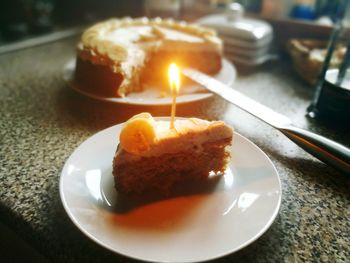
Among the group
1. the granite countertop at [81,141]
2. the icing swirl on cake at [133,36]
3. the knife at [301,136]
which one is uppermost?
the icing swirl on cake at [133,36]

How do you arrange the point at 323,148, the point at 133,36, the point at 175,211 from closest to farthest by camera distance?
the point at 175,211
the point at 323,148
the point at 133,36

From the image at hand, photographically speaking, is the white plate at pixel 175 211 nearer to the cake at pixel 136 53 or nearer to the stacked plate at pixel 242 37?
the cake at pixel 136 53

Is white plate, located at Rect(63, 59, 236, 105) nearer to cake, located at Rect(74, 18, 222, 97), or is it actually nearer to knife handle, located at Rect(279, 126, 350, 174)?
cake, located at Rect(74, 18, 222, 97)

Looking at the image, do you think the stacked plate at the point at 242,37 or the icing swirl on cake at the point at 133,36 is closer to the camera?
the icing swirl on cake at the point at 133,36

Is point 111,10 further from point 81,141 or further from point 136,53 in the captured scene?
point 81,141

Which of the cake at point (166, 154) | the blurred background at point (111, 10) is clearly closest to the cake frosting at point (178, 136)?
the cake at point (166, 154)

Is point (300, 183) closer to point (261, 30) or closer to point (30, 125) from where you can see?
point (30, 125)

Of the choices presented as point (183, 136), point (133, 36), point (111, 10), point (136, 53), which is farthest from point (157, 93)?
point (111, 10)

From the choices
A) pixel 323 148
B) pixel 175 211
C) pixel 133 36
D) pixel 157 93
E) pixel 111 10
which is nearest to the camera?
pixel 175 211
